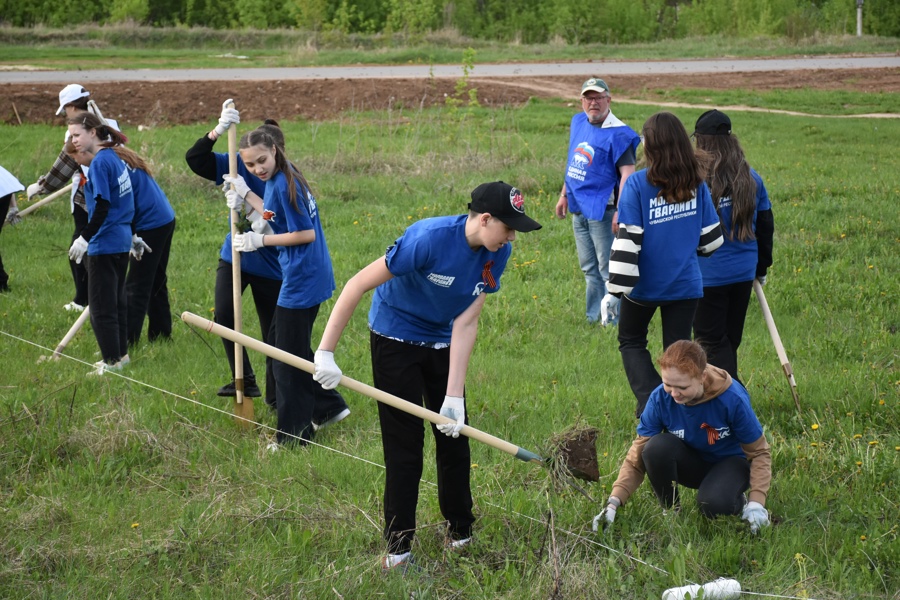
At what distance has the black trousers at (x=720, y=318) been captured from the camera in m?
5.82

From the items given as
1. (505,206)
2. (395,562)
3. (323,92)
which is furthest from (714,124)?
(323,92)

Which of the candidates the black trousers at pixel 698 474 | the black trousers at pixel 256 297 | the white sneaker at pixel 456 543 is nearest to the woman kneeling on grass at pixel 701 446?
the black trousers at pixel 698 474

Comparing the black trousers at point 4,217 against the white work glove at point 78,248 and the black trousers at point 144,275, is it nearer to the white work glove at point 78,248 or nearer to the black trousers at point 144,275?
the black trousers at point 144,275

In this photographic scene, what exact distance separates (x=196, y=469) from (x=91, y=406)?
1218 mm

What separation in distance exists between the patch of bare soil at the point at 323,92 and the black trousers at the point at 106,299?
1097 centimetres

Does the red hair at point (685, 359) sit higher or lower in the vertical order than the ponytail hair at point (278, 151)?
lower

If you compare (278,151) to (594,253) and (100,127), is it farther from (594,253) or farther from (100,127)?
(594,253)

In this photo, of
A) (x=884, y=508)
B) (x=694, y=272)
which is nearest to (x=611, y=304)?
(x=694, y=272)

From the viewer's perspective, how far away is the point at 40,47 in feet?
106

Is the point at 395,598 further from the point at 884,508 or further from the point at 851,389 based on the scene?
the point at 851,389

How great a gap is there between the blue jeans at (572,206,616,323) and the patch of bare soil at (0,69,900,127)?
1024cm

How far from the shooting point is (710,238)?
534cm

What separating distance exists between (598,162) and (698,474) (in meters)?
3.63

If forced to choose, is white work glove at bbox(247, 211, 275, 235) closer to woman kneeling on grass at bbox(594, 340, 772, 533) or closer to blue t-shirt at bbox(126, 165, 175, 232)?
blue t-shirt at bbox(126, 165, 175, 232)
